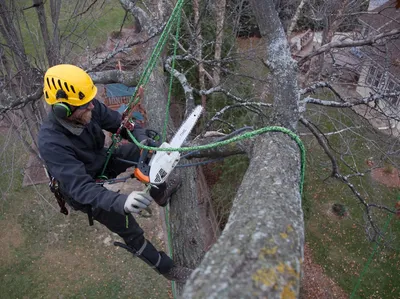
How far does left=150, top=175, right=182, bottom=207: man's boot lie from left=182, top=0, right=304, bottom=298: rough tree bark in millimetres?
1062

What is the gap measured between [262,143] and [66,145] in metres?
1.43

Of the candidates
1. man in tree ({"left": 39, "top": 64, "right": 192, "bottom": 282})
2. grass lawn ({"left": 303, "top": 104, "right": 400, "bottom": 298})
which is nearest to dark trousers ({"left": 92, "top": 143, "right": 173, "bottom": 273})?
man in tree ({"left": 39, "top": 64, "right": 192, "bottom": 282})

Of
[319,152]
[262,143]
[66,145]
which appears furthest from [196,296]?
[319,152]

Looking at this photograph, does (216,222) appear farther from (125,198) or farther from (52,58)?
(125,198)

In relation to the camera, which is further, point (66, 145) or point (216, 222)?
point (216, 222)

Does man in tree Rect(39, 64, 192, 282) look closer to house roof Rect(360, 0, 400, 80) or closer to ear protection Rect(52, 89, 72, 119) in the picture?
ear protection Rect(52, 89, 72, 119)

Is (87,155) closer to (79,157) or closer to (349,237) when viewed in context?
(79,157)

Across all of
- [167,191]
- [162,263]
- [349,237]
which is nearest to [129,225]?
[162,263]

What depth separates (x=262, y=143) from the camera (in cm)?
194

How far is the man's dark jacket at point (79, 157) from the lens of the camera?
92.0 inches

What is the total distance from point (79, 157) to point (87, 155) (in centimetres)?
7

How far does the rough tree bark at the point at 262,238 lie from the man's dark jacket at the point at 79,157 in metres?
1.05

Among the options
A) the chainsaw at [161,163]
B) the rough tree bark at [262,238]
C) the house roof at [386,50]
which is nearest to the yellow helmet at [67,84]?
the chainsaw at [161,163]

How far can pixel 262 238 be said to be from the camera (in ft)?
3.97
